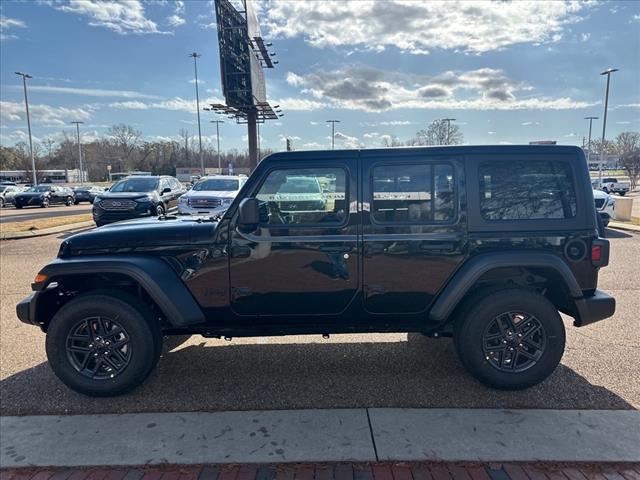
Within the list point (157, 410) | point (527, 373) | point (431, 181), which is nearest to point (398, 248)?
point (431, 181)

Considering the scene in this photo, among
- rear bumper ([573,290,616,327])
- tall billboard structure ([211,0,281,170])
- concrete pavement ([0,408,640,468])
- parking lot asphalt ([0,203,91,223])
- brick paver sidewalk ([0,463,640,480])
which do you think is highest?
tall billboard structure ([211,0,281,170])

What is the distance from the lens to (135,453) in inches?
103

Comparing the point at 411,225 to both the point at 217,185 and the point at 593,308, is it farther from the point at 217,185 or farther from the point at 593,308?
the point at 217,185

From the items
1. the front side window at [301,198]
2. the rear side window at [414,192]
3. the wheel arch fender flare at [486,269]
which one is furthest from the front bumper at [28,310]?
the wheel arch fender flare at [486,269]

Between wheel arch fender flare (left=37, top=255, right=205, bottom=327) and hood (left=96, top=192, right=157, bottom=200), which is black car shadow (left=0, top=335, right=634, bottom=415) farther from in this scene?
hood (left=96, top=192, right=157, bottom=200)

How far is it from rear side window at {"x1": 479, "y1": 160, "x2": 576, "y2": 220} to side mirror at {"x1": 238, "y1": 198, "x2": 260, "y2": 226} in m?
1.80

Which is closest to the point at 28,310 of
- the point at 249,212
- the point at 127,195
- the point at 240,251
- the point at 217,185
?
the point at 240,251

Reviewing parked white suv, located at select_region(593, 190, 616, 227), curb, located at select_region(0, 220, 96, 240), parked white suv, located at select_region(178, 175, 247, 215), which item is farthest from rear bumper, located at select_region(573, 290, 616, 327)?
curb, located at select_region(0, 220, 96, 240)

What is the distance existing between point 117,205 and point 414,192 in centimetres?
1142

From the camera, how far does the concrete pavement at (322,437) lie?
2.57 metres

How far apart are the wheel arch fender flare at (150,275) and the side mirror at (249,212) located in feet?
2.50

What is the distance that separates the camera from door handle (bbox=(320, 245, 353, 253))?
325 cm

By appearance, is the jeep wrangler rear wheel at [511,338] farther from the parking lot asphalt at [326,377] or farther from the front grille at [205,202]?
the front grille at [205,202]

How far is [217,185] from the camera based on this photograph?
13.0m
